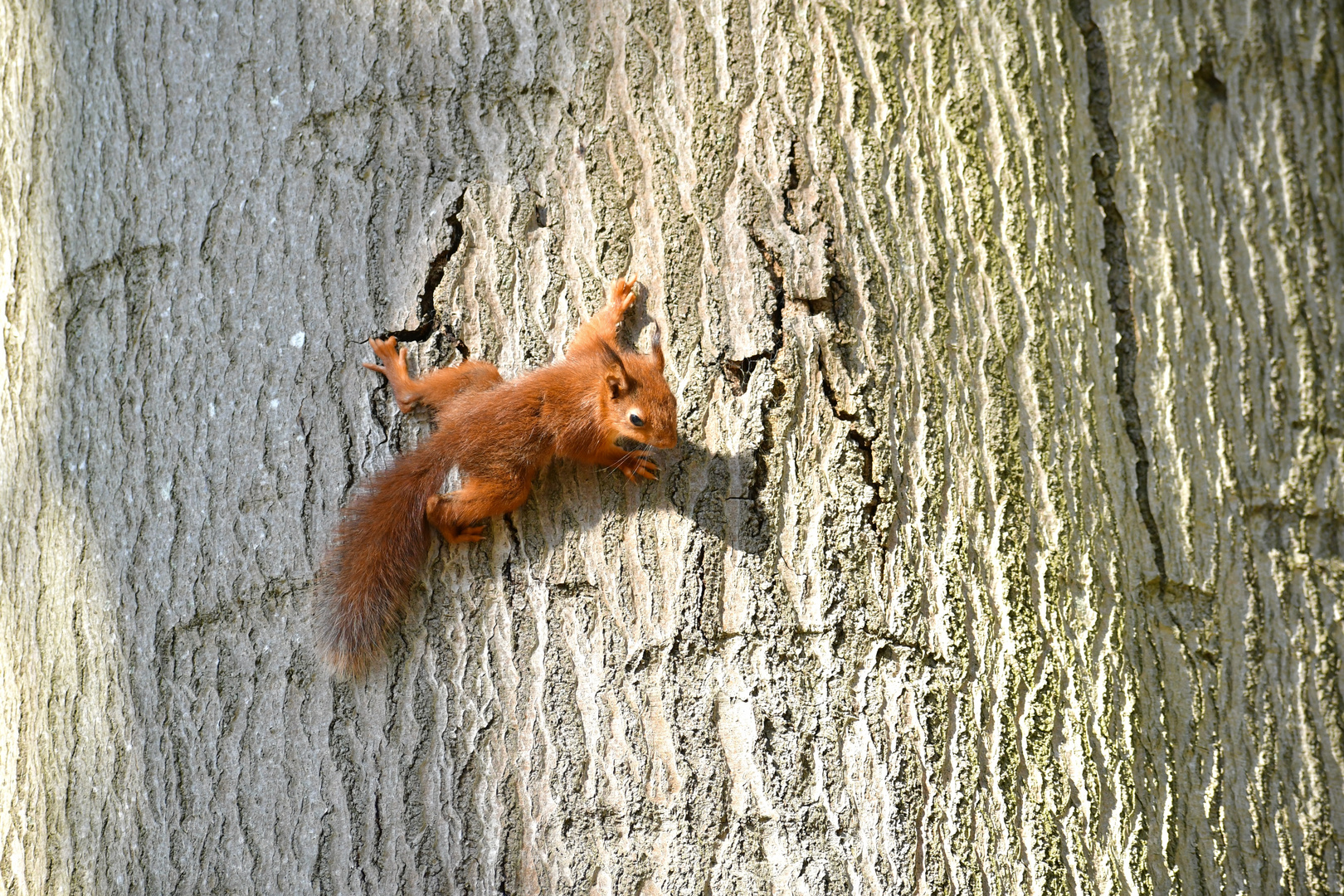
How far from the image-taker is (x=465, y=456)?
73.6 inches

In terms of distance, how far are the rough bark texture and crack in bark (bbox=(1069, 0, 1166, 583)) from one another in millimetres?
11

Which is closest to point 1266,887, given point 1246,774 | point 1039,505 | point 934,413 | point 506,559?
point 1246,774

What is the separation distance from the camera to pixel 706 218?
1.69m

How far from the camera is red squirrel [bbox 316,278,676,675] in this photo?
1.71 metres

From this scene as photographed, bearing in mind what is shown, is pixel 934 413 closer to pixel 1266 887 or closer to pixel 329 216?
pixel 1266 887

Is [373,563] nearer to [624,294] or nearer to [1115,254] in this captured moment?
[624,294]

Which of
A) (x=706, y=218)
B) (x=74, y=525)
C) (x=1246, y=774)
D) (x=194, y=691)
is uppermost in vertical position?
(x=706, y=218)

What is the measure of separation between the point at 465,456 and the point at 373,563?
0.94ft

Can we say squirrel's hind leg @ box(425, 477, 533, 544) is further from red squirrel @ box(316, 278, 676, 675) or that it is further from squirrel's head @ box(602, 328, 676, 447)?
squirrel's head @ box(602, 328, 676, 447)

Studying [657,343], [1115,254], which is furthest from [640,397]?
[1115,254]

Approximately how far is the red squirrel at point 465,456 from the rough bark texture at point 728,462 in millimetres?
50

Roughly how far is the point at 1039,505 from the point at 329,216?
1.48 m

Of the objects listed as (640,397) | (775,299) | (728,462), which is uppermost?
(775,299)

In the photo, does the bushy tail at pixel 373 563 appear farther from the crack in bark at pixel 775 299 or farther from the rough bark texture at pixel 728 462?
the crack in bark at pixel 775 299
